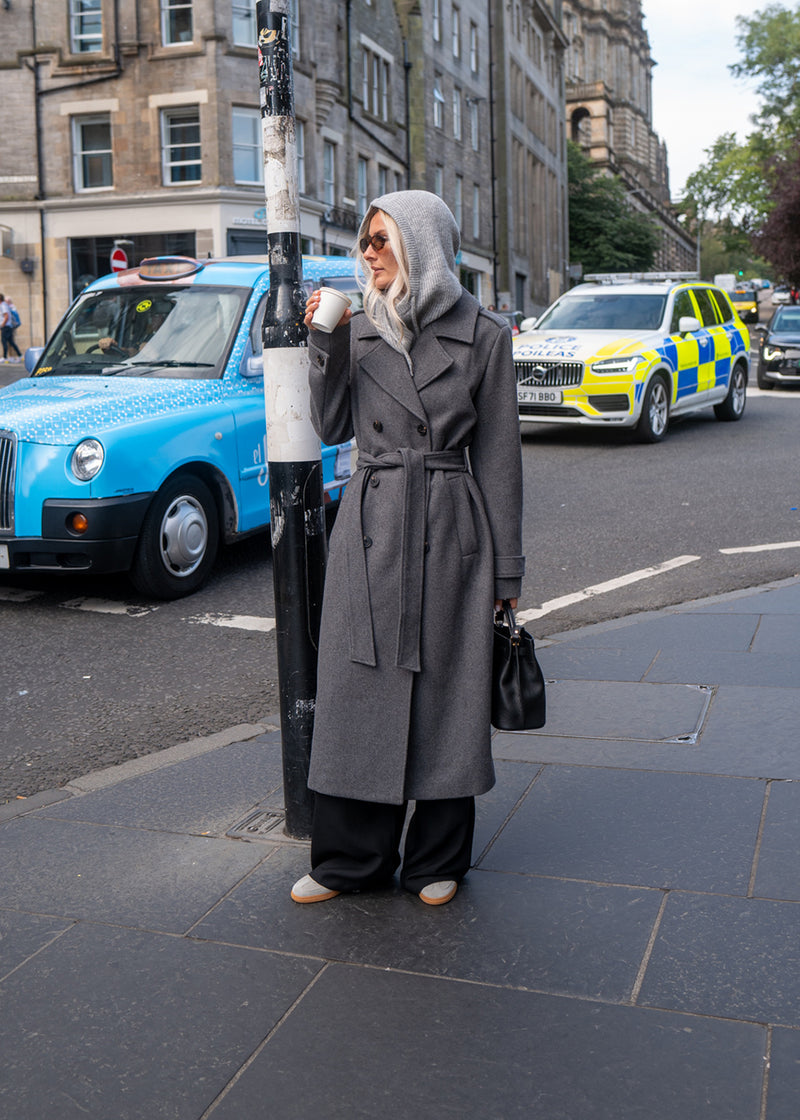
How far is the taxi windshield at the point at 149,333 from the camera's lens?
25.4ft

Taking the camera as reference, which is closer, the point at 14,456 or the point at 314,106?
the point at 14,456

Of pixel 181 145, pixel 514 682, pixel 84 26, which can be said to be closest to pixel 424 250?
pixel 514 682

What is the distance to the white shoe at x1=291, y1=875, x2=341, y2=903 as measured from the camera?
11.0 feet

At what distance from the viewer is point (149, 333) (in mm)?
7926

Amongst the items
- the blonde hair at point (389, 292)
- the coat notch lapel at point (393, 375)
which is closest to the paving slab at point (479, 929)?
the coat notch lapel at point (393, 375)

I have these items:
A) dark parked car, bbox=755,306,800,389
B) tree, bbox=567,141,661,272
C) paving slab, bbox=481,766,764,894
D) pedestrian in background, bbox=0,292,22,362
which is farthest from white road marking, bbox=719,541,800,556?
tree, bbox=567,141,661,272

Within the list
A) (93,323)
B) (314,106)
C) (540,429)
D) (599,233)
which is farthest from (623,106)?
(93,323)

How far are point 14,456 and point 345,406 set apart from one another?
12.4 ft

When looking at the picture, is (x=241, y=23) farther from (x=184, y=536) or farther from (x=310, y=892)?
(x=310, y=892)

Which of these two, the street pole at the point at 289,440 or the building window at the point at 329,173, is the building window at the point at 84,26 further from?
the street pole at the point at 289,440

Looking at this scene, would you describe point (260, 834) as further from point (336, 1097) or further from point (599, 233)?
point (599, 233)

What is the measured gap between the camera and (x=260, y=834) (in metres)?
3.81

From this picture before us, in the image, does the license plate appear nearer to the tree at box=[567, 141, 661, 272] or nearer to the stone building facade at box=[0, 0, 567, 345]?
the stone building facade at box=[0, 0, 567, 345]

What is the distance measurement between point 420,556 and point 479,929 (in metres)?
0.96
